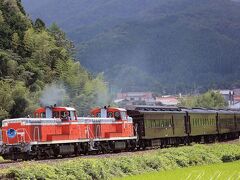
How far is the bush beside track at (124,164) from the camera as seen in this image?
21.2m

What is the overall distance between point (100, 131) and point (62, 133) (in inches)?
187

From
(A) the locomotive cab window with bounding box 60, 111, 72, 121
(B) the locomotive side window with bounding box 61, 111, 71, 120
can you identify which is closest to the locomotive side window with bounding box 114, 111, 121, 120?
(A) the locomotive cab window with bounding box 60, 111, 72, 121

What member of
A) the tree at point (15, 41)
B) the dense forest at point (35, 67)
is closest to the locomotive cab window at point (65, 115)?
the dense forest at point (35, 67)

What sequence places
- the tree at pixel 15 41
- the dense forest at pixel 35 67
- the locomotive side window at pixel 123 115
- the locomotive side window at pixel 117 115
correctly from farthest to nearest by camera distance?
1. the tree at pixel 15 41
2. the dense forest at pixel 35 67
3. the locomotive side window at pixel 123 115
4. the locomotive side window at pixel 117 115

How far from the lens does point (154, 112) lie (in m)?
47.9

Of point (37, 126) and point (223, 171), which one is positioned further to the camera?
point (37, 126)

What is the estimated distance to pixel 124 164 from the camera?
2686cm

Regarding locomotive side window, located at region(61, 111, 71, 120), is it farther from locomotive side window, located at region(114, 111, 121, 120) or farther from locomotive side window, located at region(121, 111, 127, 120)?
locomotive side window, located at region(121, 111, 127, 120)

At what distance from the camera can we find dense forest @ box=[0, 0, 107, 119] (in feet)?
287

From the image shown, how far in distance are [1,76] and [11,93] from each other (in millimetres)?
11015

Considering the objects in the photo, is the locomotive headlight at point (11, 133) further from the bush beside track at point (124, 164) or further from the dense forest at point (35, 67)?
the dense forest at point (35, 67)

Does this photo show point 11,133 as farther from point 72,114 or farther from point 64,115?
point 72,114

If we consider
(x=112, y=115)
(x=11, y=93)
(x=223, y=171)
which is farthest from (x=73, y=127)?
(x=11, y=93)

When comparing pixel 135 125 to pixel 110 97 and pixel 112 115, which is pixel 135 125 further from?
pixel 110 97
